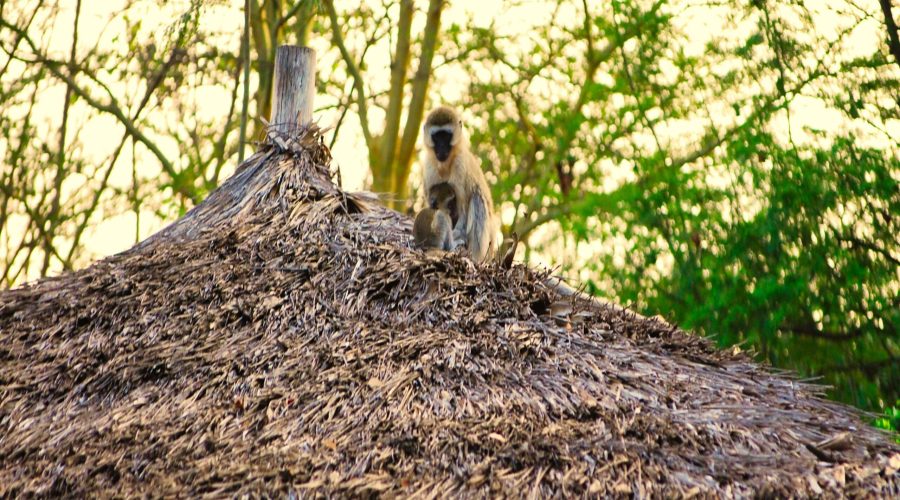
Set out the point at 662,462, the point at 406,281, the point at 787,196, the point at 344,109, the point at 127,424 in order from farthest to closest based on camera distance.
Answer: the point at 344,109 < the point at 787,196 < the point at 406,281 < the point at 127,424 < the point at 662,462

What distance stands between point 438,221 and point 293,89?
5.32 feet

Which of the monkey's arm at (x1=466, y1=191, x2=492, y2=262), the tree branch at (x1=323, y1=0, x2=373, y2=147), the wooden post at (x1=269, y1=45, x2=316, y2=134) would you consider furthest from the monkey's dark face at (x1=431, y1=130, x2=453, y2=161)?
the tree branch at (x1=323, y1=0, x2=373, y2=147)

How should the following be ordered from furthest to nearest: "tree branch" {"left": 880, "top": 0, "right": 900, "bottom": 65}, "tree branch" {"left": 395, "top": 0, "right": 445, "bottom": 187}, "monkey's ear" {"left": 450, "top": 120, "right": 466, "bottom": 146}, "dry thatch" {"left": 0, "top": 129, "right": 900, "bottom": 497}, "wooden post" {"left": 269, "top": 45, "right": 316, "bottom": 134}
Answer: "tree branch" {"left": 395, "top": 0, "right": 445, "bottom": 187}, "tree branch" {"left": 880, "top": 0, "right": 900, "bottom": 65}, "monkey's ear" {"left": 450, "top": 120, "right": 466, "bottom": 146}, "wooden post" {"left": 269, "top": 45, "right": 316, "bottom": 134}, "dry thatch" {"left": 0, "top": 129, "right": 900, "bottom": 497}

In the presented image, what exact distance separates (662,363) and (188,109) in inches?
469

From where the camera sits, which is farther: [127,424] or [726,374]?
[726,374]

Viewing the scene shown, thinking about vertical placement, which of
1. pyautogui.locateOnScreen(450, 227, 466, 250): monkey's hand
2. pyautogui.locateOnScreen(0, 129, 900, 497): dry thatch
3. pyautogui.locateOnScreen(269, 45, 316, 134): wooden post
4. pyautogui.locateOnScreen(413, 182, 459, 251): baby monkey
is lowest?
pyautogui.locateOnScreen(0, 129, 900, 497): dry thatch

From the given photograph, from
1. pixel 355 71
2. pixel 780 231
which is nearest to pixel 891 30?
pixel 780 231

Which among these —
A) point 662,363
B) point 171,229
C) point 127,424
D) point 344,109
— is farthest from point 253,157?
point 344,109

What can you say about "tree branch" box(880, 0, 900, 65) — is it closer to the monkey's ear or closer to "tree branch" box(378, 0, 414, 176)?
the monkey's ear

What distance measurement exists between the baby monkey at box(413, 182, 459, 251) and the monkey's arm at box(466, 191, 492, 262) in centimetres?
14

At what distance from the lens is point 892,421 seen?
32.4 ft

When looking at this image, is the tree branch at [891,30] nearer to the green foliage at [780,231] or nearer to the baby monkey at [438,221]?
the green foliage at [780,231]

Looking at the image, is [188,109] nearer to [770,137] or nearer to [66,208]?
[66,208]

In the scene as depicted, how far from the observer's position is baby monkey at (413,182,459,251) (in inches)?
294
